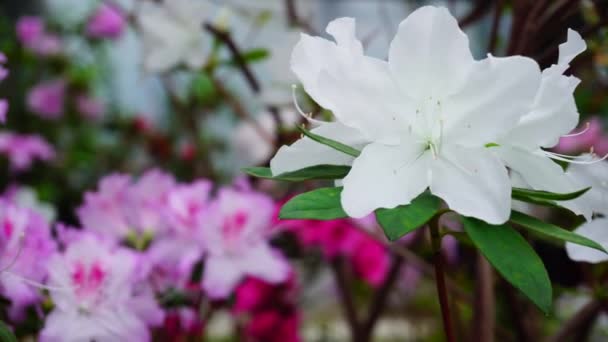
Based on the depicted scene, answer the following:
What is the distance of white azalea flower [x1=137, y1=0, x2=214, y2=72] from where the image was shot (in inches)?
35.1

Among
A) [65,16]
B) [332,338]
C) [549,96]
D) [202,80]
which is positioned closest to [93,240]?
[549,96]

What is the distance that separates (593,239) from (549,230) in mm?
98

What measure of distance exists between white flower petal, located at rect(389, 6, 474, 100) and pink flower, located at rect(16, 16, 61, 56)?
1654mm

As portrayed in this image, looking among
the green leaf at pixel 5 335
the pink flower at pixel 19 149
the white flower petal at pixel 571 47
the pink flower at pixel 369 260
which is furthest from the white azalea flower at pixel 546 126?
the pink flower at pixel 19 149

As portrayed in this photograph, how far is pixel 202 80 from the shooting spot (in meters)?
2.09

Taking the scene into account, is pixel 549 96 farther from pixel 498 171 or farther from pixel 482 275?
pixel 482 275

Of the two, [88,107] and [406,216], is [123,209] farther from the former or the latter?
[88,107]

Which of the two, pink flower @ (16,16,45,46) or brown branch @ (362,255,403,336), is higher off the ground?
pink flower @ (16,16,45,46)

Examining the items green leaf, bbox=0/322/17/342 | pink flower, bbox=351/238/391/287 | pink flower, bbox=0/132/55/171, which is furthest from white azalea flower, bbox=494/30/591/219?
pink flower, bbox=0/132/55/171

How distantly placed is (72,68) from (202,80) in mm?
403

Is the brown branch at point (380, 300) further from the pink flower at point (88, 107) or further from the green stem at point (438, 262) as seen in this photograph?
the pink flower at point (88, 107)

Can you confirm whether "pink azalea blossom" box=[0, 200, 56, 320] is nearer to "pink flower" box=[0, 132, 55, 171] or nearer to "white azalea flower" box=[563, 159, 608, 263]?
"white azalea flower" box=[563, 159, 608, 263]

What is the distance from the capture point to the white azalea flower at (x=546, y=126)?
0.38m

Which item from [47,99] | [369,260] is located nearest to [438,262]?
[369,260]
